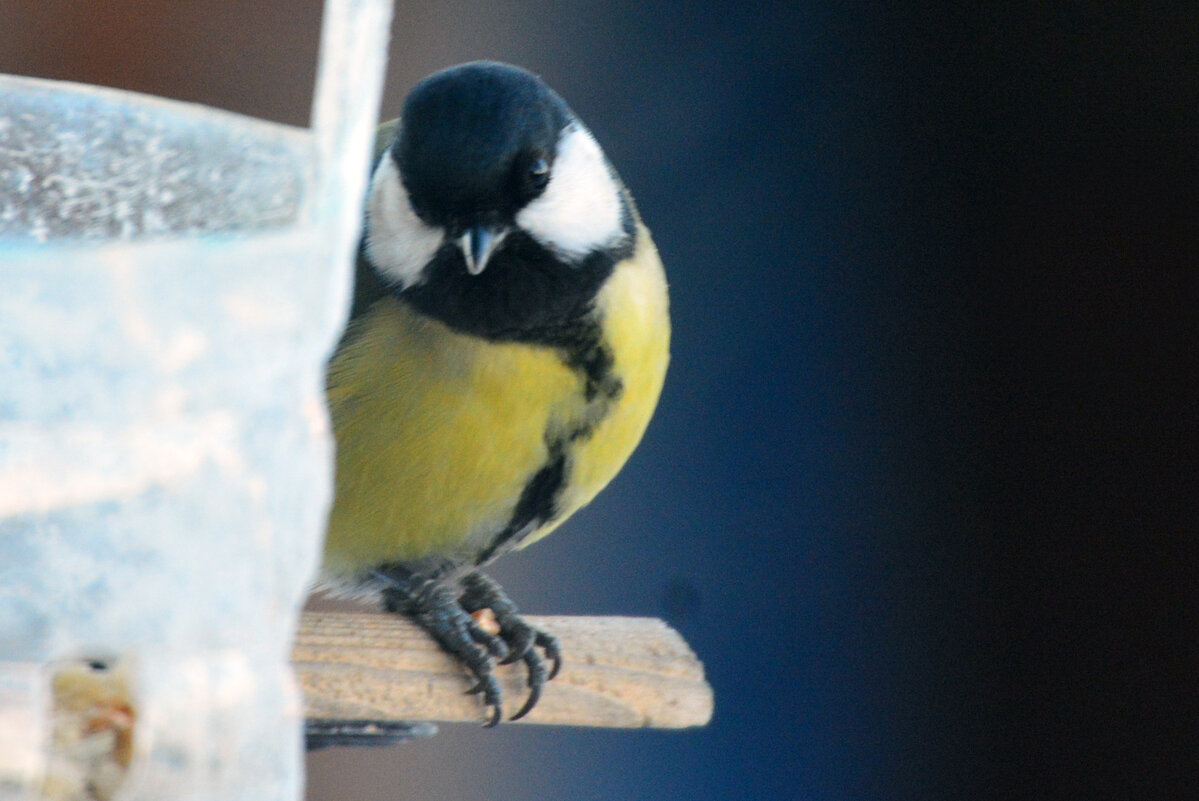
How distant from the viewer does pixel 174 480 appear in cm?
35

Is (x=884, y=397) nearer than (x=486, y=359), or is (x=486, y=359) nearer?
(x=486, y=359)

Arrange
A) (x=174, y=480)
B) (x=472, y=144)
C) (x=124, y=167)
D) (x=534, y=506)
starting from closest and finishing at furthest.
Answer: (x=174, y=480), (x=124, y=167), (x=472, y=144), (x=534, y=506)

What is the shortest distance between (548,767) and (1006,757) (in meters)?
0.51

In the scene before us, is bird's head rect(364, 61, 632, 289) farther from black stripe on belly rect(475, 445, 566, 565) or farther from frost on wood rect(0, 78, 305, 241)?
frost on wood rect(0, 78, 305, 241)

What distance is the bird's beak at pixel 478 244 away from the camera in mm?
780

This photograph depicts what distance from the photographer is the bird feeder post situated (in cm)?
33

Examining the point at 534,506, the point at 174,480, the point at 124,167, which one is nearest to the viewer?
the point at 174,480

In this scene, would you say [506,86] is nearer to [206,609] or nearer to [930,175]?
[206,609]

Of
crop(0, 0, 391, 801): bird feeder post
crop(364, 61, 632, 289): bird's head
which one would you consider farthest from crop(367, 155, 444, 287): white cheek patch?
crop(0, 0, 391, 801): bird feeder post

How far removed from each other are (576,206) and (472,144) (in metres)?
0.11

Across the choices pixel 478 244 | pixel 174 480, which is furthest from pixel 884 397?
pixel 174 480

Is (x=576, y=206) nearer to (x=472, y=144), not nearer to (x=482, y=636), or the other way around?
(x=472, y=144)

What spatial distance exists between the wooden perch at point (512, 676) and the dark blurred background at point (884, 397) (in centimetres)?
67

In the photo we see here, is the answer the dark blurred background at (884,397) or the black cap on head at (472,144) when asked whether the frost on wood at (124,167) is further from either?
the dark blurred background at (884,397)
